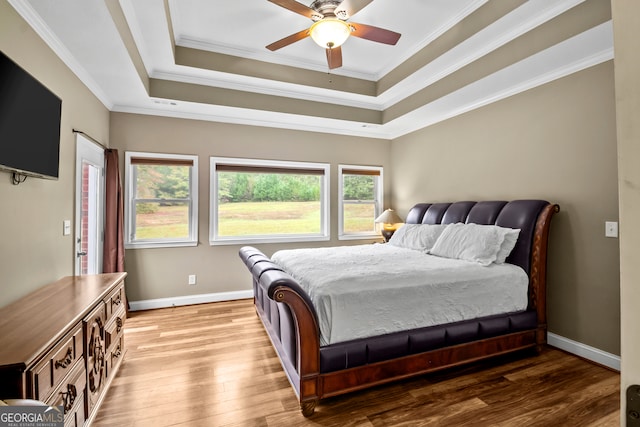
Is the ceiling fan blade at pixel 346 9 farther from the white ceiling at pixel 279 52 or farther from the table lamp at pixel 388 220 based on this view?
the table lamp at pixel 388 220

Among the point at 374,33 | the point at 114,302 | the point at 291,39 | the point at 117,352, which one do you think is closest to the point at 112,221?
the point at 114,302

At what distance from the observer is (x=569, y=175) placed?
2.84 meters

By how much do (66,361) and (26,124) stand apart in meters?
1.40

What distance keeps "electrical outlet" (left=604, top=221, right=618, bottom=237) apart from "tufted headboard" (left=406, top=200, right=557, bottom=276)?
1.26 ft

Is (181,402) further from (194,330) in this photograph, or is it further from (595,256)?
(595,256)

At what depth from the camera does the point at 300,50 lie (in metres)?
3.53

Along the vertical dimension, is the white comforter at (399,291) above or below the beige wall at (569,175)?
below

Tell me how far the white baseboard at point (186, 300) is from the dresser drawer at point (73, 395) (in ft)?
7.70

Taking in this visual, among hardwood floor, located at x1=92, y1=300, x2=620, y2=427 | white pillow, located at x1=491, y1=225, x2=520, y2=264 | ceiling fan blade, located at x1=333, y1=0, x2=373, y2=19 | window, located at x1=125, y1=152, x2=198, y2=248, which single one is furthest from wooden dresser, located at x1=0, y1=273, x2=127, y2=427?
white pillow, located at x1=491, y1=225, x2=520, y2=264

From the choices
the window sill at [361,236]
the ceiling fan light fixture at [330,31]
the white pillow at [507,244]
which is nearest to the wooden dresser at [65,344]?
the ceiling fan light fixture at [330,31]

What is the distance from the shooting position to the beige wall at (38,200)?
6.19 feet

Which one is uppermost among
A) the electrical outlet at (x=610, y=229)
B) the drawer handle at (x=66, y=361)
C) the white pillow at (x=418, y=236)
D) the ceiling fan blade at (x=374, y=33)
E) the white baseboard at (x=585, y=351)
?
the ceiling fan blade at (x=374, y=33)

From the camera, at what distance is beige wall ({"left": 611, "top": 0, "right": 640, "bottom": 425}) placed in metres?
0.42

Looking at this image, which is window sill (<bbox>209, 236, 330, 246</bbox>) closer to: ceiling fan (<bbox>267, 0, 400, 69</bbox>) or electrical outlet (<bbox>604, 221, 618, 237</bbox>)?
ceiling fan (<bbox>267, 0, 400, 69</bbox>)
